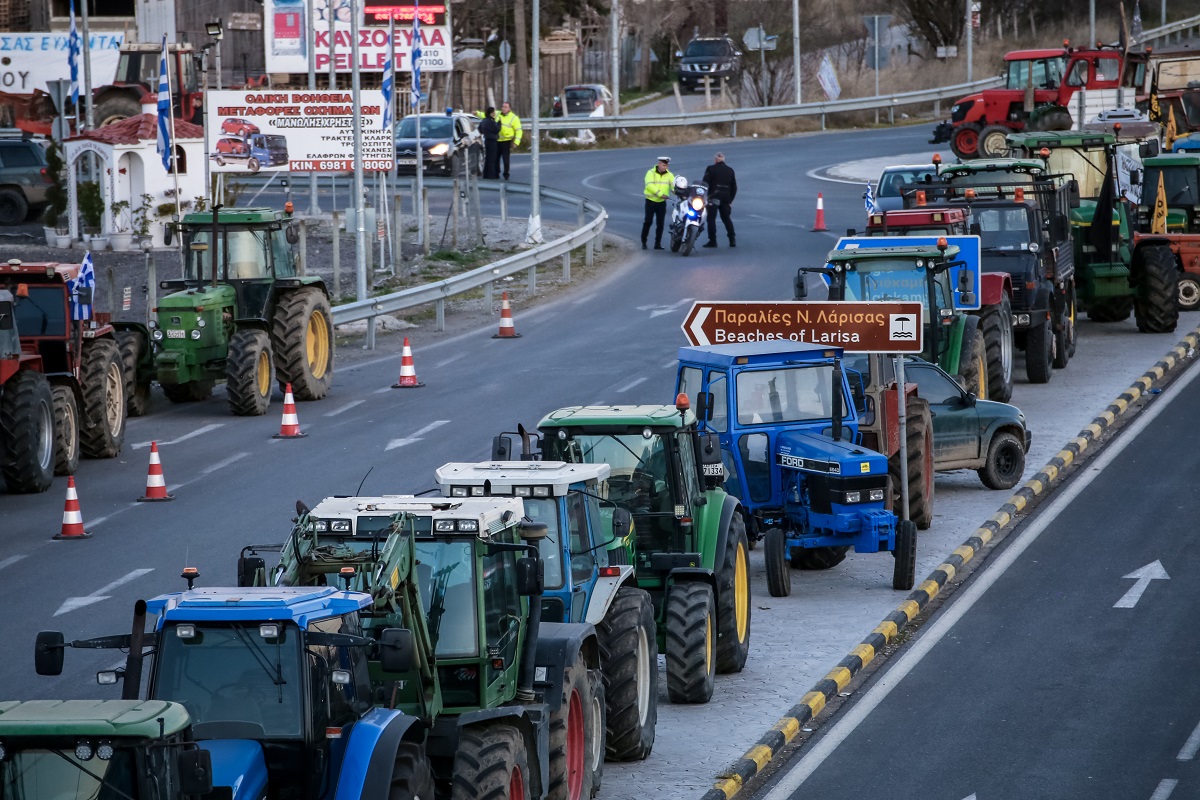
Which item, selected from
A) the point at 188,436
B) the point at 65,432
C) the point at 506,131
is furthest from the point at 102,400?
the point at 506,131

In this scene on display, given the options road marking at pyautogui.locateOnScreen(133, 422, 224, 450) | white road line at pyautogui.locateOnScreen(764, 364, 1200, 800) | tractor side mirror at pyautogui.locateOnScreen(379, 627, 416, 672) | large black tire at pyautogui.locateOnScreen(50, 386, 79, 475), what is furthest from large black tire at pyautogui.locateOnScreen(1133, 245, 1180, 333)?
tractor side mirror at pyautogui.locateOnScreen(379, 627, 416, 672)

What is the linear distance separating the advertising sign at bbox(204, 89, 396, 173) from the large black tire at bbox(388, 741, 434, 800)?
25.2 m

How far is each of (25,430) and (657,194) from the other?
61.4 ft

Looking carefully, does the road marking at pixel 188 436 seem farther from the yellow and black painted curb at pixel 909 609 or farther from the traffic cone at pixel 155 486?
the yellow and black painted curb at pixel 909 609

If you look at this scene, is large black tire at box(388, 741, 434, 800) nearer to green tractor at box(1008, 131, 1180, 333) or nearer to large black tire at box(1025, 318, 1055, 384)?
large black tire at box(1025, 318, 1055, 384)

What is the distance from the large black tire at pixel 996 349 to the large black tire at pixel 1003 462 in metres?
3.26

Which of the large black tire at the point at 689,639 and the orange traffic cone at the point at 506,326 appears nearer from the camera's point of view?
the large black tire at the point at 689,639

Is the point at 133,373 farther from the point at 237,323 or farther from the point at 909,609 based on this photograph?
the point at 909,609

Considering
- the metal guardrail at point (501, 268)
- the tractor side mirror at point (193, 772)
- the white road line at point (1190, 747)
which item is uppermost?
the metal guardrail at point (501, 268)

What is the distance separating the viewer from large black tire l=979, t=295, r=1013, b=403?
2245 cm

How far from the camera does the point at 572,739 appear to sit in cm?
986

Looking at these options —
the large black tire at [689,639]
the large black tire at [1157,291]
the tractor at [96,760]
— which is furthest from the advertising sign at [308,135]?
the tractor at [96,760]

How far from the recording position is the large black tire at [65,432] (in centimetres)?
1916

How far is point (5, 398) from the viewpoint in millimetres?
18141
